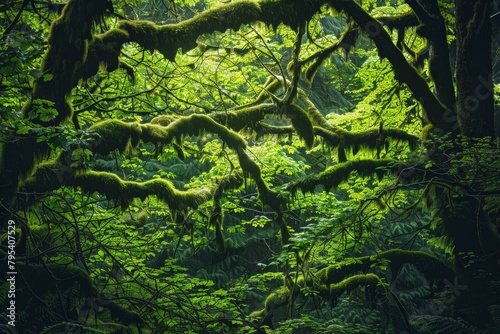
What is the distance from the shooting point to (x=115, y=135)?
6.03 metres

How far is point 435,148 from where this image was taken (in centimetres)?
713

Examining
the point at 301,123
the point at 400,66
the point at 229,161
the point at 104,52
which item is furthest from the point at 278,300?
the point at 104,52

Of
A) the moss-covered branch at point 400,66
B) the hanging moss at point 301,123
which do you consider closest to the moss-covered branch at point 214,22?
the moss-covered branch at point 400,66

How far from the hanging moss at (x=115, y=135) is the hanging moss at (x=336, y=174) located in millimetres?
2696

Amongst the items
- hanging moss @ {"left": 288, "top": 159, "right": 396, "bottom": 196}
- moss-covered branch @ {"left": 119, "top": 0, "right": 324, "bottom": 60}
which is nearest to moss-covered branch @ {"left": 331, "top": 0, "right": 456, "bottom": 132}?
moss-covered branch @ {"left": 119, "top": 0, "right": 324, "bottom": 60}

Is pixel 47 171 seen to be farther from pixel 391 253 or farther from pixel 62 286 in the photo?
pixel 391 253

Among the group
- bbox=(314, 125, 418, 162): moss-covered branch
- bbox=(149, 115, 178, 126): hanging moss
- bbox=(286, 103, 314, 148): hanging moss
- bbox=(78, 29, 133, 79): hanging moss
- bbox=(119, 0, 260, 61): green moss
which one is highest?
bbox=(119, 0, 260, 61): green moss

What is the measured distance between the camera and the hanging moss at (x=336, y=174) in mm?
7578

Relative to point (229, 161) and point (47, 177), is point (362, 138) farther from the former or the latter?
point (47, 177)

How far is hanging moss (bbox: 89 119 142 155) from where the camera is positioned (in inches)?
234

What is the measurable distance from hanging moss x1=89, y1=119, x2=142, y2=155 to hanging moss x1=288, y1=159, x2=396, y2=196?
2.70 meters

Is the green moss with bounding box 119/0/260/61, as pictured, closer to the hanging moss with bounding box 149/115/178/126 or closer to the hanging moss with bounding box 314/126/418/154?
the hanging moss with bounding box 149/115/178/126

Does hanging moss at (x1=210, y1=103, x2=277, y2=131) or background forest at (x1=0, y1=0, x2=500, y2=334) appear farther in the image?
hanging moss at (x1=210, y1=103, x2=277, y2=131)

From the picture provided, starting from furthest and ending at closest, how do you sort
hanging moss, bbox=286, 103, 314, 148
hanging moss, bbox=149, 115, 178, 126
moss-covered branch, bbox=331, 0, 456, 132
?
hanging moss, bbox=286, 103, 314, 148 < hanging moss, bbox=149, 115, 178, 126 < moss-covered branch, bbox=331, 0, 456, 132
